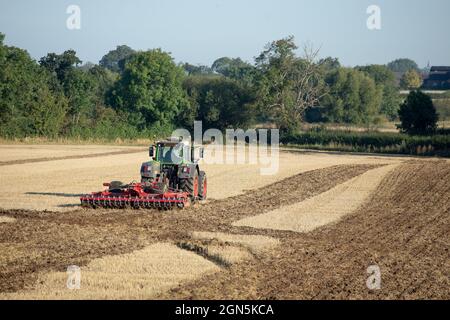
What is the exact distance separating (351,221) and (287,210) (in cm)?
274

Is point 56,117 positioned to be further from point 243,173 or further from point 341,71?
point 341,71

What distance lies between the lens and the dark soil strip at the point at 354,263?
12352 mm

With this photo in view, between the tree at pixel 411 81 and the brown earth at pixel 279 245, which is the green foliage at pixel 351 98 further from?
Answer: the brown earth at pixel 279 245

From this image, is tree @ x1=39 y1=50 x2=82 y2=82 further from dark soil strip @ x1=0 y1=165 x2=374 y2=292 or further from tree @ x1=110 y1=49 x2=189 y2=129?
dark soil strip @ x1=0 y1=165 x2=374 y2=292

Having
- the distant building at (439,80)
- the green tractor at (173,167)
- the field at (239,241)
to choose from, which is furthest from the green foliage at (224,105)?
the distant building at (439,80)

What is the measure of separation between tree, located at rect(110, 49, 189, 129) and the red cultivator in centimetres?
4875

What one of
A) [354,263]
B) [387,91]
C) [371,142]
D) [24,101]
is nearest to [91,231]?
[354,263]

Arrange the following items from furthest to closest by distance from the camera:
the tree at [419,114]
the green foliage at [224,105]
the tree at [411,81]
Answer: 1. the tree at [411,81]
2. the green foliage at [224,105]
3. the tree at [419,114]

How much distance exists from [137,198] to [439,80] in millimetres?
109987

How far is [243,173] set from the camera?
35969mm

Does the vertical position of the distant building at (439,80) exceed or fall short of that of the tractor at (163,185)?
it exceeds it

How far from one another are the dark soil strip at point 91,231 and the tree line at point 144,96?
127 ft

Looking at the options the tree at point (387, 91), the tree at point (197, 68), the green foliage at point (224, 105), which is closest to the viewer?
the green foliage at point (224, 105)
